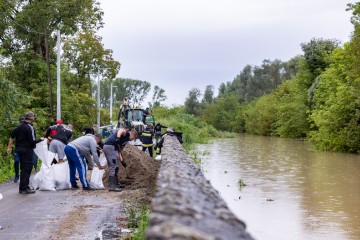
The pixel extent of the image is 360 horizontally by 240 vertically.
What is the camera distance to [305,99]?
68250mm

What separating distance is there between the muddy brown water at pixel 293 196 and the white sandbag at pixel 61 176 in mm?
4640

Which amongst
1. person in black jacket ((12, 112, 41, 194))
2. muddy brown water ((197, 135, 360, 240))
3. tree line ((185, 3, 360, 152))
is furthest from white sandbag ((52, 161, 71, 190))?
tree line ((185, 3, 360, 152))

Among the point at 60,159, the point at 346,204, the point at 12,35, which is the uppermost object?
the point at 12,35

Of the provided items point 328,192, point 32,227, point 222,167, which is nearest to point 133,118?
point 222,167

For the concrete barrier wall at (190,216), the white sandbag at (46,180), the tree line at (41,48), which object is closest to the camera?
the concrete barrier wall at (190,216)

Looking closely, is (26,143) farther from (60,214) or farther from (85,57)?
(85,57)

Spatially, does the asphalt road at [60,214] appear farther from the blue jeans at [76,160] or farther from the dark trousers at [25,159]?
the dark trousers at [25,159]

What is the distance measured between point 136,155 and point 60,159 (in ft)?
7.90

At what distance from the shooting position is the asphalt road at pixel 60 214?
10.3m

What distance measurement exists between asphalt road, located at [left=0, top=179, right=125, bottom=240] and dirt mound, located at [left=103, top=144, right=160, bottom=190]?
151 cm

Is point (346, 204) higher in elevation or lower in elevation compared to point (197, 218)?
lower

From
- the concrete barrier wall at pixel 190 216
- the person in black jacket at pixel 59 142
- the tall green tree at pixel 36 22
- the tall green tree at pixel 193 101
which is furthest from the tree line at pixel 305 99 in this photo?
the concrete barrier wall at pixel 190 216

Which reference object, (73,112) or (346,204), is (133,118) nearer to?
(73,112)

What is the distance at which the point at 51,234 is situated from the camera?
10.1 meters
